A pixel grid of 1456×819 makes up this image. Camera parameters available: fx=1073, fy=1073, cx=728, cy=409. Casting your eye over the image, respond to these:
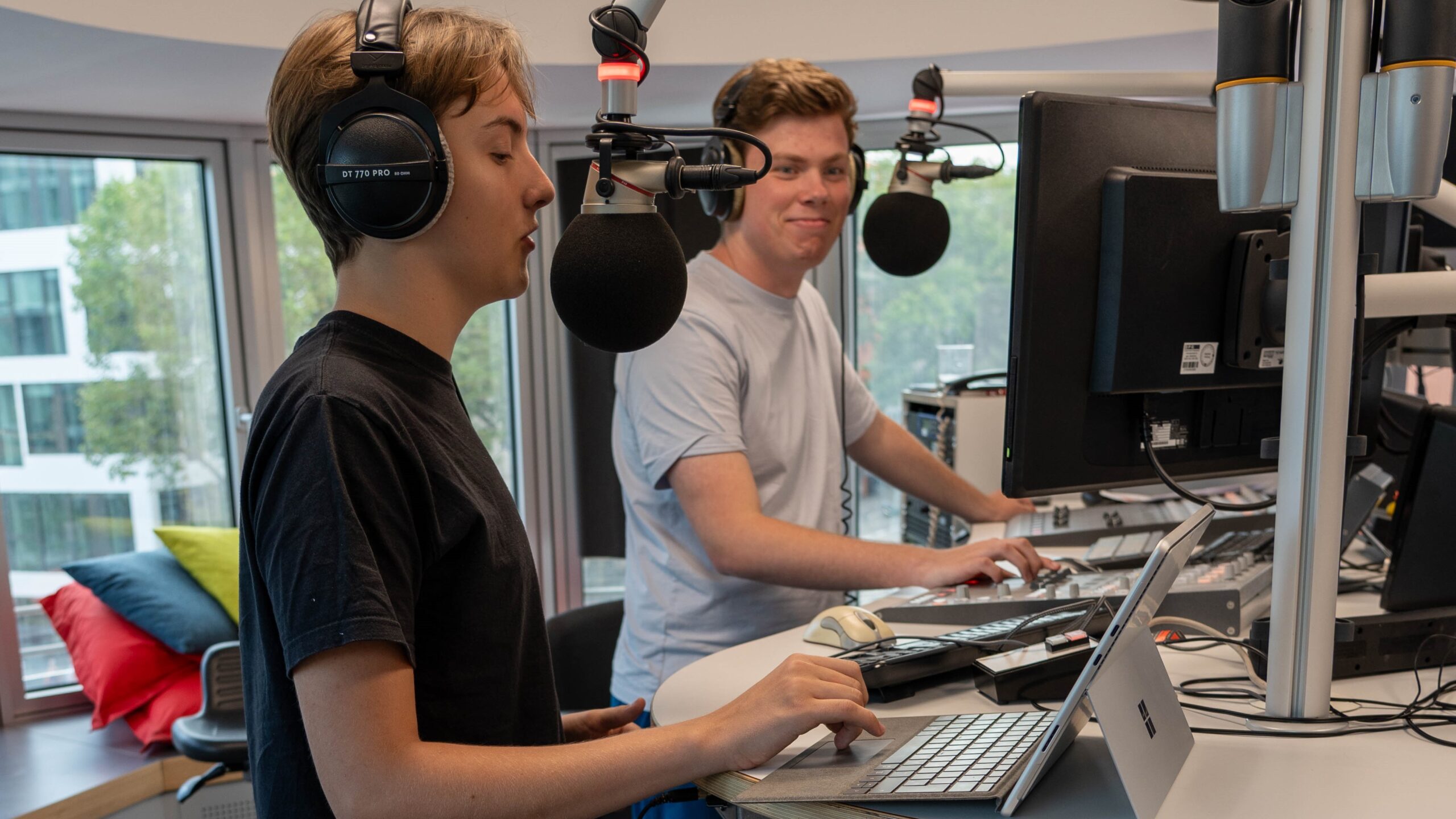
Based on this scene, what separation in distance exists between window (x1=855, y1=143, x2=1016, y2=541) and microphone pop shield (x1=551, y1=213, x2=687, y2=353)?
7.55 feet

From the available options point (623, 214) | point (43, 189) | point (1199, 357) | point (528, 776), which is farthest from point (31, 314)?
point (1199, 357)

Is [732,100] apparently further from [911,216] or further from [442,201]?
[442,201]

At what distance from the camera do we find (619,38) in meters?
0.93

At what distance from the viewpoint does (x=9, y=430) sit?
2715 mm

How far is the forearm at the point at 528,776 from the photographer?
745 mm

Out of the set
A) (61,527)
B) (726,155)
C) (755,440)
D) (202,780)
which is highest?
(726,155)

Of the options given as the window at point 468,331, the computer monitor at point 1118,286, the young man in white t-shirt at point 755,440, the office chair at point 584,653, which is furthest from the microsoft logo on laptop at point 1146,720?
the window at point 468,331

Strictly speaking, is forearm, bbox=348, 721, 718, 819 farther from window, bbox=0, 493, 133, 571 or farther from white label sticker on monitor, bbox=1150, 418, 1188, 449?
window, bbox=0, 493, 133, 571

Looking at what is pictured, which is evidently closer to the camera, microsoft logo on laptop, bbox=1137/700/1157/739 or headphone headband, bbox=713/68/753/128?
microsoft logo on laptop, bbox=1137/700/1157/739

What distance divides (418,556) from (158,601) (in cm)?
213

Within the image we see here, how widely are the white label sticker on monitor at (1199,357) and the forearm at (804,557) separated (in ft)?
1.40

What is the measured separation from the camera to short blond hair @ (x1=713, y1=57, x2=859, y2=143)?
163 centimetres

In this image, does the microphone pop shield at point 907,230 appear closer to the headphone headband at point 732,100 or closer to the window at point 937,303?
the headphone headband at point 732,100

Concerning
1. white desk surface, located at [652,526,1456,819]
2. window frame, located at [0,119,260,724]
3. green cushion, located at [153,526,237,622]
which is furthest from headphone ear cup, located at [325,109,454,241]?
window frame, located at [0,119,260,724]
